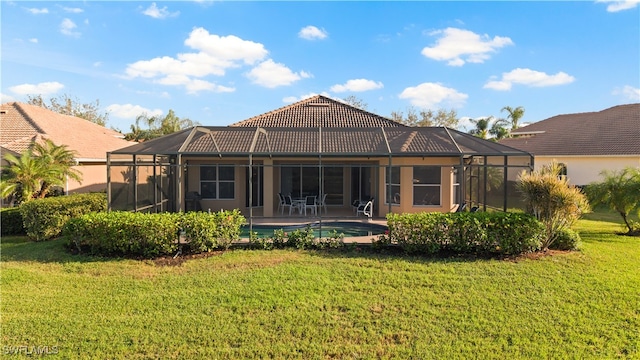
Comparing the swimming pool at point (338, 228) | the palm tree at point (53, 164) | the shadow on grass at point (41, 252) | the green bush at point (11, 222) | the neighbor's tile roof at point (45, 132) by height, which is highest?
the neighbor's tile roof at point (45, 132)

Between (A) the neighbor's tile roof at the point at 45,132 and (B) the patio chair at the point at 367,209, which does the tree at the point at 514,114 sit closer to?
(B) the patio chair at the point at 367,209

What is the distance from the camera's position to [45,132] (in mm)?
17344

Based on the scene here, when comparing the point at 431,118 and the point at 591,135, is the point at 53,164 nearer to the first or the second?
the point at 591,135

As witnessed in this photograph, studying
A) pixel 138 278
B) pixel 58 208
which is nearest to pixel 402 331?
pixel 138 278

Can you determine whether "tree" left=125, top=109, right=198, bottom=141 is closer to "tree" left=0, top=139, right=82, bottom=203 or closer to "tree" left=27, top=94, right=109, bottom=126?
"tree" left=27, top=94, right=109, bottom=126

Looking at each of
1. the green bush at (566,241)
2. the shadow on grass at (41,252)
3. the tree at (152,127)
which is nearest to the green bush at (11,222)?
the shadow on grass at (41,252)

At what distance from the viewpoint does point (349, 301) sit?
5.75 m

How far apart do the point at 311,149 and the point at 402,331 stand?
21.5 ft

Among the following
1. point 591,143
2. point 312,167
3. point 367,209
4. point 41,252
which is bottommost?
point 41,252

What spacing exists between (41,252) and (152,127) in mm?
33760

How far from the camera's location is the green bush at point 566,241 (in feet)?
28.0

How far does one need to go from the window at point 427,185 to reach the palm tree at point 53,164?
12306 millimetres

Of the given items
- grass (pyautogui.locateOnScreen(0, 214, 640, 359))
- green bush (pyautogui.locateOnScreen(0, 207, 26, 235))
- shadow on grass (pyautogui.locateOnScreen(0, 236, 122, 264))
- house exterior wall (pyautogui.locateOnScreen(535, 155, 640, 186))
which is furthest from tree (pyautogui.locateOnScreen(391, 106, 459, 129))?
shadow on grass (pyautogui.locateOnScreen(0, 236, 122, 264))

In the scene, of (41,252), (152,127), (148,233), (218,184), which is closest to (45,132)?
(218,184)
